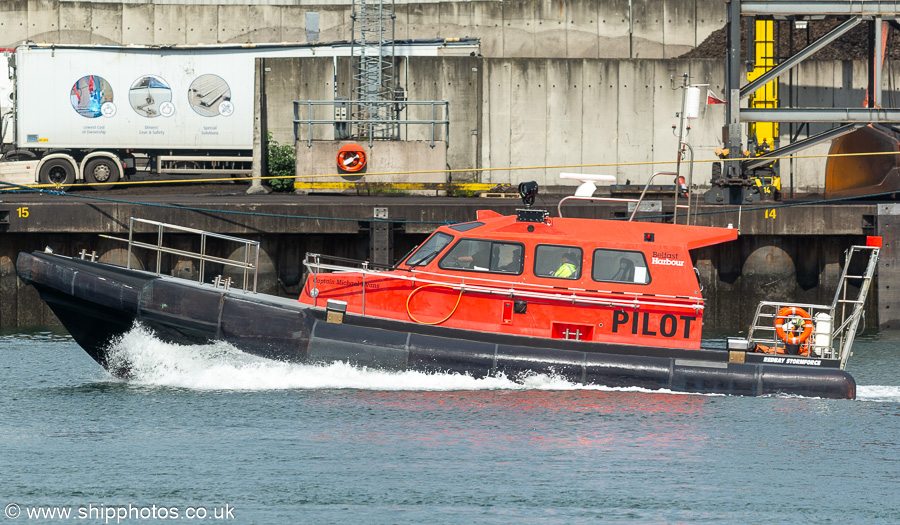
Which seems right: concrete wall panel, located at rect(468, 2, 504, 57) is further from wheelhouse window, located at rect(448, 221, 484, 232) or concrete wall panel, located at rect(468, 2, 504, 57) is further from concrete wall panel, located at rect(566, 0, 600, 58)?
wheelhouse window, located at rect(448, 221, 484, 232)

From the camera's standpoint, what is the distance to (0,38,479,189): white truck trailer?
24703mm

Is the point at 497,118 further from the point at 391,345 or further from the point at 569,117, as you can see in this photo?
the point at 391,345

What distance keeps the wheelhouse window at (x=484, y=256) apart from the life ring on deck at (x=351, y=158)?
952 centimetres

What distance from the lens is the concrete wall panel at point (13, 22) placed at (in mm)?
30781

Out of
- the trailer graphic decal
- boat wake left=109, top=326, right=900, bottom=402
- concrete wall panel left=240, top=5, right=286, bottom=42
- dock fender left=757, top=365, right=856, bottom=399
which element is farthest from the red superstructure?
concrete wall panel left=240, top=5, right=286, bottom=42

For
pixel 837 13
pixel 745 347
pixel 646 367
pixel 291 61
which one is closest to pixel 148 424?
pixel 646 367

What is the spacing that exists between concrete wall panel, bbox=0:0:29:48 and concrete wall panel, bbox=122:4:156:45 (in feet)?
9.45

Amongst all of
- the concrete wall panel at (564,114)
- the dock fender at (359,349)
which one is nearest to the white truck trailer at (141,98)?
the concrete wall panel at (564,114)

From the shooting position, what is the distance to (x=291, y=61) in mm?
23656

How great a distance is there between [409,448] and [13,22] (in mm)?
25550

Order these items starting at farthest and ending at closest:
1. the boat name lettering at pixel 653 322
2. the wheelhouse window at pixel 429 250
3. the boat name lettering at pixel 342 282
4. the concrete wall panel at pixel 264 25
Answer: the concrete wall panel at pixel 264 25 → the boat name lettering at pixel 342 282 → the wheelhouse window at pixel 429 250 → the boat name lettering at pixel 653 322

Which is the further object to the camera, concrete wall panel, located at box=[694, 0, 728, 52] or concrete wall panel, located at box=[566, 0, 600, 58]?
concrete wall panel, located at box=[566, 0, 600, 58]

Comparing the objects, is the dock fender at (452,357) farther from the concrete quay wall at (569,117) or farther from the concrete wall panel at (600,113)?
the concrete wall panel at (600,113)

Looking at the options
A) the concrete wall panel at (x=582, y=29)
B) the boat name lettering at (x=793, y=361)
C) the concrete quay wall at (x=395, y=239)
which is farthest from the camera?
the concrete wall panel at (x=582, y=29)
